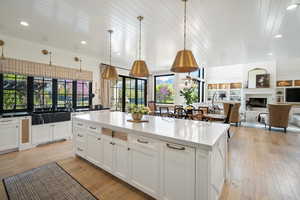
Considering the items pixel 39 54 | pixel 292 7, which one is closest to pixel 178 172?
pixel 292 7

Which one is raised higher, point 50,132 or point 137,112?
point 137,112

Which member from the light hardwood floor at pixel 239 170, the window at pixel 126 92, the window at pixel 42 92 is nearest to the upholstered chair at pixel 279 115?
the light hardwood floor at pixel 239 170

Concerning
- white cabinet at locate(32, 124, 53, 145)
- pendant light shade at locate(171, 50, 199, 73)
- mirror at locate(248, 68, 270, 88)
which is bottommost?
white cabinet at locate(32, 124, 53, 145)

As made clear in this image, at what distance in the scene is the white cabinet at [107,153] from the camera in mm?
2170

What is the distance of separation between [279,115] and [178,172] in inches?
229

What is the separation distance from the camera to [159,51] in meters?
4.76

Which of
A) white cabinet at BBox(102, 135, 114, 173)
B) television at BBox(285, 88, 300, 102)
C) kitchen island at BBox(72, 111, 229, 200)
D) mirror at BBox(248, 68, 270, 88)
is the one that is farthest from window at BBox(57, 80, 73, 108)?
television at BBox(285, 88, 300, 102)

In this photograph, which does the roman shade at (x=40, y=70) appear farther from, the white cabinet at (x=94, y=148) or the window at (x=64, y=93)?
the white cabinet at (x=94, y=148)

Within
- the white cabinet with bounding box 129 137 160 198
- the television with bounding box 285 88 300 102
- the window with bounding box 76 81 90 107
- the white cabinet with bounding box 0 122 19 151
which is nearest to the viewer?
the white cabinet with bounding box 129 137 160 198

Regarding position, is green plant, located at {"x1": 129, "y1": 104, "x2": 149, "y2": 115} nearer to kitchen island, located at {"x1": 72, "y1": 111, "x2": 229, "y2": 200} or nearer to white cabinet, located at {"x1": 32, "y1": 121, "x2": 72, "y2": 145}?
kitchen island, located at {"x1": 72, "y1": 111, "x2": 229, "y2": 200}

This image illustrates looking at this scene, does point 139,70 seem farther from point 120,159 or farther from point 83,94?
point 83,94

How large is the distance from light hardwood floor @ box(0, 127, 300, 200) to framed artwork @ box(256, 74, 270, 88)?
17.3 feet

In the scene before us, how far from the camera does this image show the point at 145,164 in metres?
1.75

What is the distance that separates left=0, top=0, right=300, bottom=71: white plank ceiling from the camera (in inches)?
90.3
